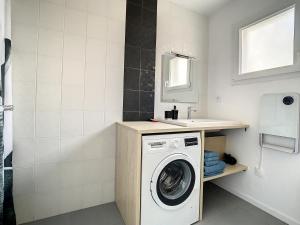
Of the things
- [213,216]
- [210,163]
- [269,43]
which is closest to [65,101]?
[210,163]

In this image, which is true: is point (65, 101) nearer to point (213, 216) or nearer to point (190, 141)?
point (190, 141)

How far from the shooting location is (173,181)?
1.56 m

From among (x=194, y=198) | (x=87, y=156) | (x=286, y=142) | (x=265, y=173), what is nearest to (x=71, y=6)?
(x=87, y=156)

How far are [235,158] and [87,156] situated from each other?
1.75 meters

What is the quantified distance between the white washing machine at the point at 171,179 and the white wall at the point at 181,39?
28.8 inches

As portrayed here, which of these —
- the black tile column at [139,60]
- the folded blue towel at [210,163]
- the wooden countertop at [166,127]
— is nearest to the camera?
the wooden countertop at [166,127]

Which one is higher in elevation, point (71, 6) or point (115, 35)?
point (71, 6)

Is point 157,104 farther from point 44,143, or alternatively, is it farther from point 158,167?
point 44,143

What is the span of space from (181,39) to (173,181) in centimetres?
179

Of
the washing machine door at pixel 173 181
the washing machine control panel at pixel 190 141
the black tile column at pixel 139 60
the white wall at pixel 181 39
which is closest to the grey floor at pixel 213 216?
the washing machine door at pixel 173 181

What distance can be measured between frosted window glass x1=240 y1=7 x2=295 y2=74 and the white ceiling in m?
0.51

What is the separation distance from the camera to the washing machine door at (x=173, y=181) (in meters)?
1.29

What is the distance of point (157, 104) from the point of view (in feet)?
6.69

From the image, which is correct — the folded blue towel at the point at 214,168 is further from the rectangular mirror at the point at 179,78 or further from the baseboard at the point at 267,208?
the rectangular mirror at the point at 179,78
